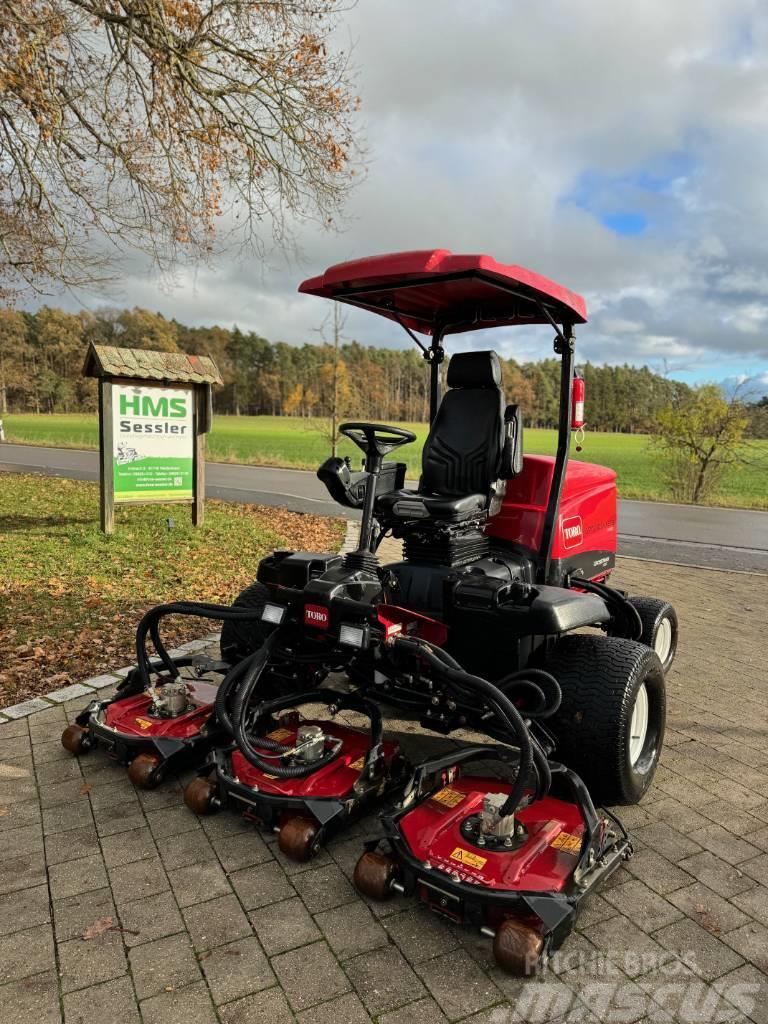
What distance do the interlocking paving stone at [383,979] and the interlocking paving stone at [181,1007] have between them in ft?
1.31

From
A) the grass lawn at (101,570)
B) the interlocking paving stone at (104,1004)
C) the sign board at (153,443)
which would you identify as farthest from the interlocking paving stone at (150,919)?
the sign board at (153,443)

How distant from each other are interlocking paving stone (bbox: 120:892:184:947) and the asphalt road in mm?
7910

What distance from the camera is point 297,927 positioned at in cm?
220

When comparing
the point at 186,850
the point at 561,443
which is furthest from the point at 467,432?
the point at 186,850

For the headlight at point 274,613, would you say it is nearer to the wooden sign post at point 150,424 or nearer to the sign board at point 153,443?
the wooden sign post at point 150,424

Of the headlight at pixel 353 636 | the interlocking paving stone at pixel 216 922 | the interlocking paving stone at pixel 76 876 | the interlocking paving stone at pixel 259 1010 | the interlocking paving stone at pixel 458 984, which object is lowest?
the interlocking paving stone at pixel 76 876

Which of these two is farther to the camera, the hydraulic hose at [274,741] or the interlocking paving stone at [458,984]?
the hydraulic hose at [274,741]

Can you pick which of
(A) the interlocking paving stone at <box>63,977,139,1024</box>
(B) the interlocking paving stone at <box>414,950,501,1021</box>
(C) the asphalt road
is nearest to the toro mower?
(B) the interlocking paving stone at <box>414,950,501,1021</box>

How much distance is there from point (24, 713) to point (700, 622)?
5.12 meters

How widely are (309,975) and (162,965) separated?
432mm

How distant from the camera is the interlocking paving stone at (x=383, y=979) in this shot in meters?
1.92

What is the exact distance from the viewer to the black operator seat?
11.9ft

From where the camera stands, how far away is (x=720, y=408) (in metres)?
16.5

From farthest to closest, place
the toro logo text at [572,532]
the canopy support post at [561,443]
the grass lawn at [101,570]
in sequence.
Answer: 1. the grass lawn at [101,570]
2. the toro logo text at [572,532]
3. the canopy support post at [561,443]
